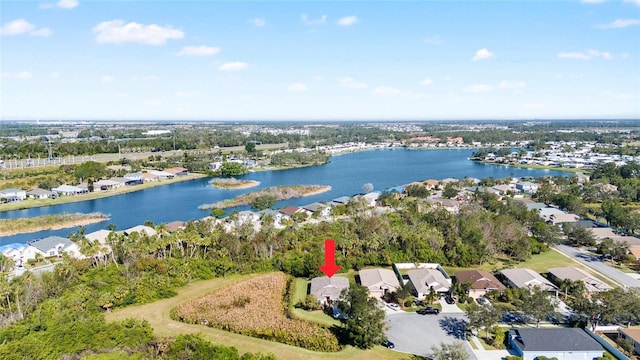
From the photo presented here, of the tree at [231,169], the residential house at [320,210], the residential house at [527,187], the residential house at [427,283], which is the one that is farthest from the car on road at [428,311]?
the tree at [231,169]

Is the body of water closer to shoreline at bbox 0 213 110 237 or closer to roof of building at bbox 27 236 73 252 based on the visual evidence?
shoreline at bbox 0 213 110 237

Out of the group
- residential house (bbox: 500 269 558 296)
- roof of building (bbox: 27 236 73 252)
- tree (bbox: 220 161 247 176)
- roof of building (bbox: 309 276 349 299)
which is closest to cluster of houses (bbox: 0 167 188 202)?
tree (bbox: 220 161 247 176)

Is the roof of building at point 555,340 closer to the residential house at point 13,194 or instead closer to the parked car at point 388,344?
the parked car at point 388,344

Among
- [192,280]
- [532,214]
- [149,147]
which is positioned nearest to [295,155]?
[149,147]

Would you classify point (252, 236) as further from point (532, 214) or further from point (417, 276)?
point (532, 214)

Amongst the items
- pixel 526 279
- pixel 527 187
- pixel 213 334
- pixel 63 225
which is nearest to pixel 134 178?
pixel 63 225

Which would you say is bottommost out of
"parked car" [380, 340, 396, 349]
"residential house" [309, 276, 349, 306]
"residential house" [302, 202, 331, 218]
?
"parked car" [380, 340, 396, 349]

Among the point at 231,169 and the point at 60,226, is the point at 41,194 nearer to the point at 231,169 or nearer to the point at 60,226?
the point at 60,226
